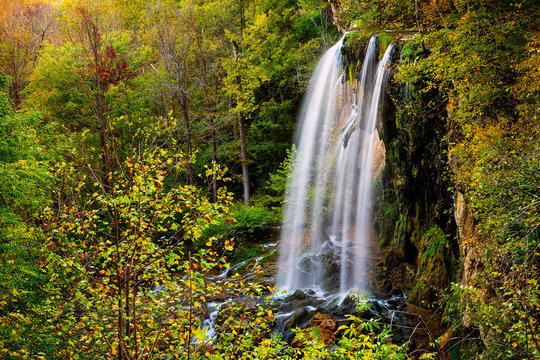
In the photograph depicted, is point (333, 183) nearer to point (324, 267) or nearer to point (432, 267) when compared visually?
point (324, 267)

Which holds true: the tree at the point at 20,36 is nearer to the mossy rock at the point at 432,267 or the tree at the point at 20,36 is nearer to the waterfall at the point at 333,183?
the waterfall at the point at 333,183

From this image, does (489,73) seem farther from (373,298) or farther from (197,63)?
(197,63)

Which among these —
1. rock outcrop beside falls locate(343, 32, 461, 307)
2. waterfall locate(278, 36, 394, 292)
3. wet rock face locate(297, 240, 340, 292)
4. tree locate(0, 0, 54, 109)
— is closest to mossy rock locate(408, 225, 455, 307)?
rock outcrop beside falls locate(343, 32, 461, 307)

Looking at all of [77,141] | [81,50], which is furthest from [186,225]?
[81,50]

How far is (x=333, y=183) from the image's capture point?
52.1 feet

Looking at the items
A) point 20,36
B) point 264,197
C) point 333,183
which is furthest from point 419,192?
point 20,36

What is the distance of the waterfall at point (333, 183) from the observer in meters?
12.8

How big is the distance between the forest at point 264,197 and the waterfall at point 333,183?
0.76 feet

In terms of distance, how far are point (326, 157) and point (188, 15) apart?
455 inches

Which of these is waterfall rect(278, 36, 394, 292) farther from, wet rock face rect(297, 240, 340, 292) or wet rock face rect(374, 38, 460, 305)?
wet rock face rect(374, 38, 460, 305)

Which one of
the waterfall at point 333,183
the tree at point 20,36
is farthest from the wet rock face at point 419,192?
the tree at point 20,36

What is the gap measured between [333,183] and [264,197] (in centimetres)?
536

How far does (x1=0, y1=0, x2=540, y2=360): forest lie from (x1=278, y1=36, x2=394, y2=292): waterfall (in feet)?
0.76

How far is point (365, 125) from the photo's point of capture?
1369 centimetres
